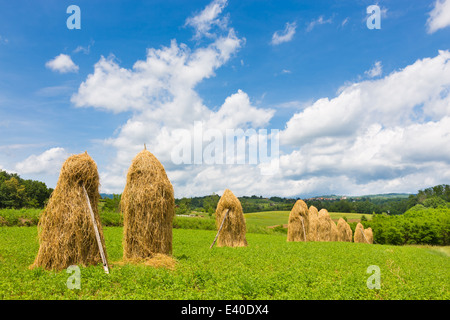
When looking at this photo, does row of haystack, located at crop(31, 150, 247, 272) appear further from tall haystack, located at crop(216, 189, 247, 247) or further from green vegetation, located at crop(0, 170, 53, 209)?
green vegetation, located at crop(0, 170, 53, 209)

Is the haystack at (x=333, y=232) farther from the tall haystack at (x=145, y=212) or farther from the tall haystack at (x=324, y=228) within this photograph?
the tall haystack at (x=145, y=212)

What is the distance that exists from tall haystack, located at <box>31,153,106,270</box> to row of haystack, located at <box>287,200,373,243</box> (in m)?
21.1

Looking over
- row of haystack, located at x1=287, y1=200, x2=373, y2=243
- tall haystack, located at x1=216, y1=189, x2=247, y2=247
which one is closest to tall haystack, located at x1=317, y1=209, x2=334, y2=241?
row of haystack, located at x1=287, y1=200, x2=373, y2=243

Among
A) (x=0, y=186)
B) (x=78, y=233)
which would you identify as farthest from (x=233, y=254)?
(x=0, y=186)

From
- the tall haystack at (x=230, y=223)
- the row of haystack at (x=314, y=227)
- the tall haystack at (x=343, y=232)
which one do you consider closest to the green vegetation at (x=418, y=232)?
the row of haystack at (x=314, y=227)

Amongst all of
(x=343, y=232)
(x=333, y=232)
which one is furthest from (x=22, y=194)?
(x=343, y=232)

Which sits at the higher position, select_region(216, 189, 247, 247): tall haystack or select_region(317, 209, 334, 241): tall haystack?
select_region(216, 189, 247, 247): tall haystack

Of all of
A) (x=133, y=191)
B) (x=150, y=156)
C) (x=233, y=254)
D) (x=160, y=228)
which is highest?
(x=150, y=156)

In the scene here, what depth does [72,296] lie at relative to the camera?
6914 millimetres

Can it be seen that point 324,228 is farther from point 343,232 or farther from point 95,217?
point 95,217

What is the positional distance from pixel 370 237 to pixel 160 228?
41.1 metres

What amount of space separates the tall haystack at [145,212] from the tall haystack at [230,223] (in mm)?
7673

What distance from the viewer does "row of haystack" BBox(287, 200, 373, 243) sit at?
27531 mm
